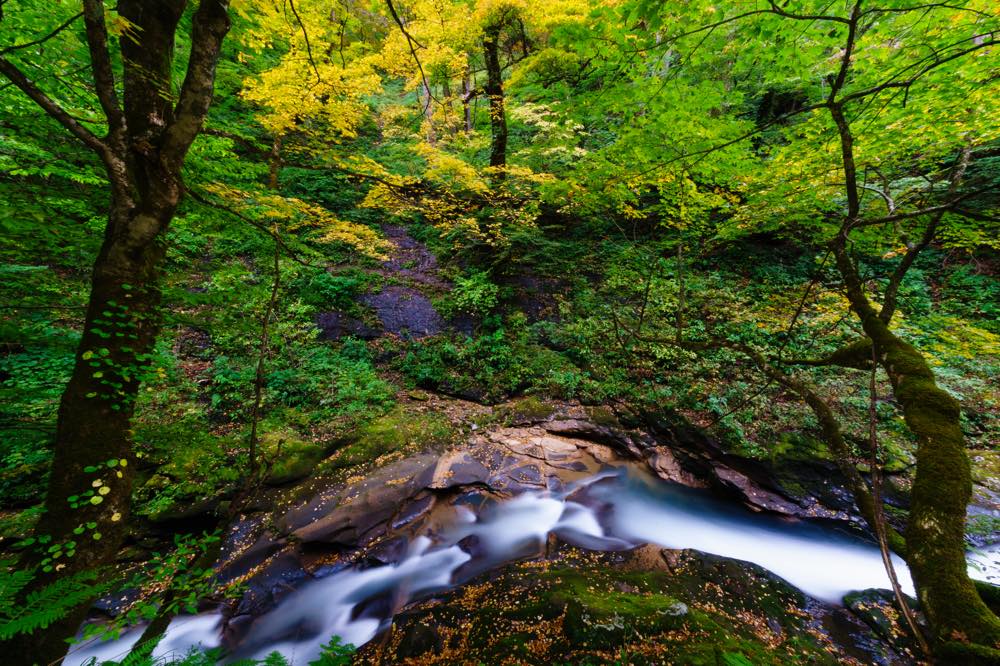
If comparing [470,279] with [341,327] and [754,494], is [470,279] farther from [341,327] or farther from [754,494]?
[754,494]

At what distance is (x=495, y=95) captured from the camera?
969cm

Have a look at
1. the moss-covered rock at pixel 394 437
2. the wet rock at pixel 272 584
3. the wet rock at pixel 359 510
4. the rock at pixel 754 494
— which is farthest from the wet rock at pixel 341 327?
the rock at pixel 754 494

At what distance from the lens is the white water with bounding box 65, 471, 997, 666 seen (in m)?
4.46

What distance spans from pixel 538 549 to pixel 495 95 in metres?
10.8

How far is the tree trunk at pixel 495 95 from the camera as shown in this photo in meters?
9.34

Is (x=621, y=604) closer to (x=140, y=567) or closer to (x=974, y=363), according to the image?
(x=140, y=567)

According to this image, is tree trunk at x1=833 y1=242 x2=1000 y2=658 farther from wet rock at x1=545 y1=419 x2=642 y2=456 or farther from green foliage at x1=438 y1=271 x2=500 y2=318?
green foliage at x1=438 y1=271 x2=500 y2=318

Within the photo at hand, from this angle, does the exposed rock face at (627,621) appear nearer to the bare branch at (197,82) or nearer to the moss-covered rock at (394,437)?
the moss-covered rock at (394,437)

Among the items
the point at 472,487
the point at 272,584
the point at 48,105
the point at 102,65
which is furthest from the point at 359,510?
the point at 102,65

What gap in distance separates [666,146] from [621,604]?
6.24 m

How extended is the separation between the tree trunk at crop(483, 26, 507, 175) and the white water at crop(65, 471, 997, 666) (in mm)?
8240

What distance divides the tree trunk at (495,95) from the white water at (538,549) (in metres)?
8.24

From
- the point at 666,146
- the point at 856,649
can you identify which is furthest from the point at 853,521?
the point at 666,146

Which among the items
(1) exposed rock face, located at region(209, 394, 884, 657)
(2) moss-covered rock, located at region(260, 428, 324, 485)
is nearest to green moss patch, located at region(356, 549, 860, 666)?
(1) exposed rock face, located at region(209, 394, 884, 657)
